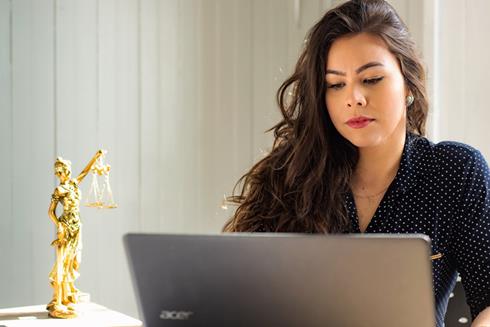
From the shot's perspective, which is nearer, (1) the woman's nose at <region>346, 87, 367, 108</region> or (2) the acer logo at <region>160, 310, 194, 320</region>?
(2) the acer logo at <region>160, 310, 194, 320</region>

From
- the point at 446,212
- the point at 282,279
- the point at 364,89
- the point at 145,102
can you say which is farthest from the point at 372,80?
the point at 145,102

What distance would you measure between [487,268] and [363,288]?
33.6 inches

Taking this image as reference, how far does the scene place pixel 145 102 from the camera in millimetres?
3232

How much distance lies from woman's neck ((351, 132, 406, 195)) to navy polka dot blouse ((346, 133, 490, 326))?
3 cm

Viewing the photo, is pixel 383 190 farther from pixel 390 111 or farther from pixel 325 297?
pixel 325 297

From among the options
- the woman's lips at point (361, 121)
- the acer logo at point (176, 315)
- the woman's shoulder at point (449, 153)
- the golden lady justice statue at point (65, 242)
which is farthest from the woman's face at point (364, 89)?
the acer logo at point (176, 315)

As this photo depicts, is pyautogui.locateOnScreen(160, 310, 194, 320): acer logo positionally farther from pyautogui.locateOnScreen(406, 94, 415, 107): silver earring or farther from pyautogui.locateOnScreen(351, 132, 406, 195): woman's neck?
pyautogui.locateOnScreen(406, 94, 415, 107): silver earring

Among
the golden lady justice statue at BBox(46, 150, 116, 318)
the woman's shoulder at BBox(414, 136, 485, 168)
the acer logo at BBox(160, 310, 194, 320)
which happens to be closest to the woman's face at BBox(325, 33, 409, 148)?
the woman's shoulder at BBox(414, 136, 485, 168)

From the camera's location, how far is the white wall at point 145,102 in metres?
2.82

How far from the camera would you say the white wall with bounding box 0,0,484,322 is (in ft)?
9.26

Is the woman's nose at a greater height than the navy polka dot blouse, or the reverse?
the woman's nose

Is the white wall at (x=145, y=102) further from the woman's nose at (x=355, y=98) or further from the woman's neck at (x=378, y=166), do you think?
the woman's nose at (x=355, y=98)

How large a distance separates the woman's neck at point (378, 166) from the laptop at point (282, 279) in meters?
0.94

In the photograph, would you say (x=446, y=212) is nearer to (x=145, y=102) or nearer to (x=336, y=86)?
(x=336, y=86)
